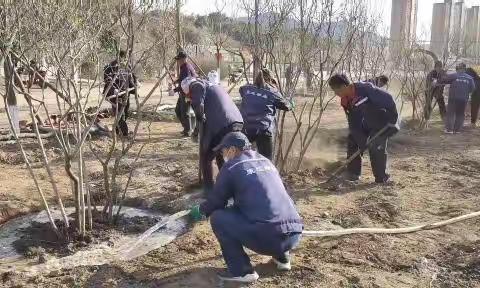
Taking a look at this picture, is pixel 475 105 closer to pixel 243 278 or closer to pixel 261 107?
pixel 261 107

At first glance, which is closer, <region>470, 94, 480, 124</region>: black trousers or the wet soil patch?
the wet soil patch

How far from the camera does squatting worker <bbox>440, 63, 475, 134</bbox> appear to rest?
1059cm

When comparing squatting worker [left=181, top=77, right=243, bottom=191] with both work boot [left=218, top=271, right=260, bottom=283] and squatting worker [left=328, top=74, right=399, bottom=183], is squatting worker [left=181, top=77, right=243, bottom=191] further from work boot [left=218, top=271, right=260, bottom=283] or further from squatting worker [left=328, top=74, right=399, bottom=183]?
work boot [left=218, top=271, right=260, bottom=283]

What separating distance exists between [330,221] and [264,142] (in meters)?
1.27

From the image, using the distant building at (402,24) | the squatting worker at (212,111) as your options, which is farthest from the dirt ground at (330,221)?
the distant building at (402,24)

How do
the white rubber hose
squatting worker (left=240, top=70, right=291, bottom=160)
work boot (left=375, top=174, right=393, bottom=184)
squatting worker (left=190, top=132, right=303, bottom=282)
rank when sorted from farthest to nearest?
work boot (left=375, top=174, right=393, bottom=184) < squatting worker (left=240, top=70, right=291, bottom=160) < the white rubber hose < squatting worker (left=190, top=132, right=303, bottom=282)

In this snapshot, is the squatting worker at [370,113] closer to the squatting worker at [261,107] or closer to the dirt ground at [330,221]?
the dirt ground at [330,221]

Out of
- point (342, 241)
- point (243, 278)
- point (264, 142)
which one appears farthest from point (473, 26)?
point (243, 278)

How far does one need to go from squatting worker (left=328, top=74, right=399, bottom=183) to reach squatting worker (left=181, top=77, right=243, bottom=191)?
4.22 ft

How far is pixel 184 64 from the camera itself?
805 centimetres

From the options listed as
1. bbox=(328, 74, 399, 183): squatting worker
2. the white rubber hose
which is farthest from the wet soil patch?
bbox=(328, 74, 399, 183): squatting worker

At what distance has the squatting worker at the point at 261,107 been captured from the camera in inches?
235

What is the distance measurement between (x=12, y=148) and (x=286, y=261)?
19.0 feet

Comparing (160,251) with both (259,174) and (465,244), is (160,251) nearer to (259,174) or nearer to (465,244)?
(259,174)
